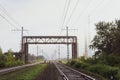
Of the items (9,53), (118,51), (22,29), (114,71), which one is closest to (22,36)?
(22,29)

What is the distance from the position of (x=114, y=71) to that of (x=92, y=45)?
41216 millimetres

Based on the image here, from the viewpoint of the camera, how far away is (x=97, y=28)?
7412 centimetres

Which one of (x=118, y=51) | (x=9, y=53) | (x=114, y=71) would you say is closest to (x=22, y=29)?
(x=9, y=53)

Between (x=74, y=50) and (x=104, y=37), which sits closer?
(x=104, y=37)

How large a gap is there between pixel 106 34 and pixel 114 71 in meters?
39.5

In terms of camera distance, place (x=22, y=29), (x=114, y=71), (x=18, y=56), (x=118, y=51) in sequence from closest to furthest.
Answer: (x=114, y=71), (x=118, y=51), (x=22, y=29), (x=18, y=56)

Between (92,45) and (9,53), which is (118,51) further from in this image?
(9,53)

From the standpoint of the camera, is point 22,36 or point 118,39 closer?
point 118,39

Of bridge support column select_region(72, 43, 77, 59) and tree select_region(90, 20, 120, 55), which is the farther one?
bridge support column select_region(72, 43, 77, 59)

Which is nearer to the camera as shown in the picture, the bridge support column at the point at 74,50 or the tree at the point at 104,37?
the tree at the point at 104,37

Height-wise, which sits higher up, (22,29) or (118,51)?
(22,29)

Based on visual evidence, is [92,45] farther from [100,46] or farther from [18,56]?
[18,56]

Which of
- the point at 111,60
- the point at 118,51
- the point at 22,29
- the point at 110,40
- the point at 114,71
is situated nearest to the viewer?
the point at 114,71

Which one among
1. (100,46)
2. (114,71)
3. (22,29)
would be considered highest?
(22,29)
